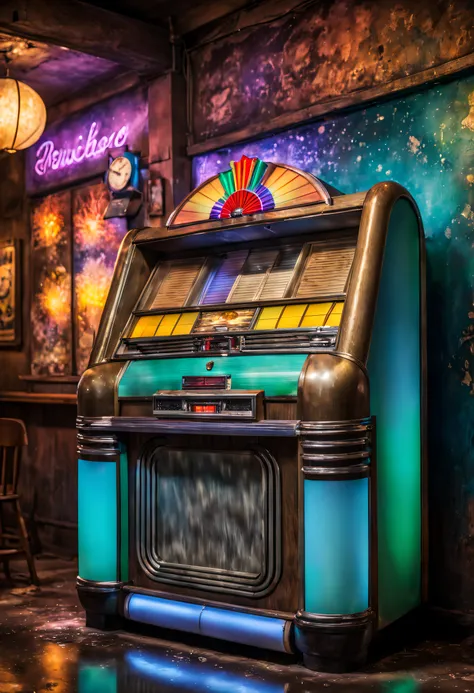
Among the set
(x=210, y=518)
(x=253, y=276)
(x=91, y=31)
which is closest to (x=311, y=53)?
(x=91, y=31)

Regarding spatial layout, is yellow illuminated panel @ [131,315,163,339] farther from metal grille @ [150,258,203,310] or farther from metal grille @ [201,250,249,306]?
metal grille @ [201,250,249,306]

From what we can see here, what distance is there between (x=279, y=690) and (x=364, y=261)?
181 cm

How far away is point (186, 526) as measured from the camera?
374 cm

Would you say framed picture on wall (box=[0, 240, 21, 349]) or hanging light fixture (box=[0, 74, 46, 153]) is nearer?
hanging light fixture (box=[0, 74, 46, 153])

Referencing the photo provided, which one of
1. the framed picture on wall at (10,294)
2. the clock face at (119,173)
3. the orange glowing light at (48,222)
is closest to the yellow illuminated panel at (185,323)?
the clock face at (119,173)

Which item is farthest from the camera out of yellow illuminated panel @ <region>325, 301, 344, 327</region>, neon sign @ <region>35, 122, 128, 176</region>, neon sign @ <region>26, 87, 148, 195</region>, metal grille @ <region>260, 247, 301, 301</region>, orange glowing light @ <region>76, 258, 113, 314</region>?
orange glowing light @ <region>76, 258, 113, 314</region>

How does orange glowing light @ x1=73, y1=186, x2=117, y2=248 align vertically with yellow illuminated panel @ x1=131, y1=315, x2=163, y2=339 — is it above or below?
above

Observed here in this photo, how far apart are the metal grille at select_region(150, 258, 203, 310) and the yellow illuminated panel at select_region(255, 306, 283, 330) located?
0.55 metres

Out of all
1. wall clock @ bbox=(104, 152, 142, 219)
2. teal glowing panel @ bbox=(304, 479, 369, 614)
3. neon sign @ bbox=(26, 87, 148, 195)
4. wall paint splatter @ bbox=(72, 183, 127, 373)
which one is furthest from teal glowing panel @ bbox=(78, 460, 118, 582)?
neon sign @ bbox=(26, 87, 148, 195)

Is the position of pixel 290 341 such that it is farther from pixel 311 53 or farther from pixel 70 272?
pixel 70 272

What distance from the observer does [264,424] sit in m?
3.35

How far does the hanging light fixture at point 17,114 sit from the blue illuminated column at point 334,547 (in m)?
2.94

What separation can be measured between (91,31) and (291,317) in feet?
8.04

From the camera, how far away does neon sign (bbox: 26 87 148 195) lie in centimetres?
563
